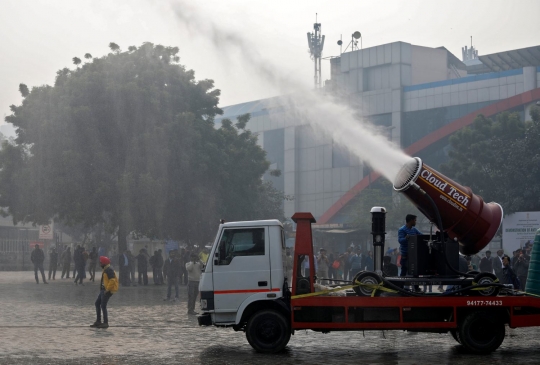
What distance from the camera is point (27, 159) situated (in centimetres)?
3959

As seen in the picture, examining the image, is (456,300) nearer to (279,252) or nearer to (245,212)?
(279,252)

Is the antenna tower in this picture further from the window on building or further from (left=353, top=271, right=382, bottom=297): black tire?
(left=353, top=271, right=382, bottom=297): black tire

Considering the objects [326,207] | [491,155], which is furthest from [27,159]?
[326,207]

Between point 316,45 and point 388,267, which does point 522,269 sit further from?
point 316,45

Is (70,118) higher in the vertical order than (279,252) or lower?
higher

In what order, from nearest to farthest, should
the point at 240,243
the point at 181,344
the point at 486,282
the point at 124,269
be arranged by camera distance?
the point at 486,282, the point at 240,243, the point at 181,344, the point at 124,269

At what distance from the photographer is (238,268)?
548 inches

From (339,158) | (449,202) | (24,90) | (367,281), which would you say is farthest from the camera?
(339,158)


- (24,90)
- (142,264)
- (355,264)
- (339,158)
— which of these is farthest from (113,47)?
(339,158)

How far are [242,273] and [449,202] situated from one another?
13.3ft

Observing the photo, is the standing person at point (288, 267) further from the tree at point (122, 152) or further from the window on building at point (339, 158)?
the window on building at point (339, 158)

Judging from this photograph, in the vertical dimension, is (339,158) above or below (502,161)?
above

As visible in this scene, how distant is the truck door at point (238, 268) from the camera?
13852mm

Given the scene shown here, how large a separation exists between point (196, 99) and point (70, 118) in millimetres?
8016
